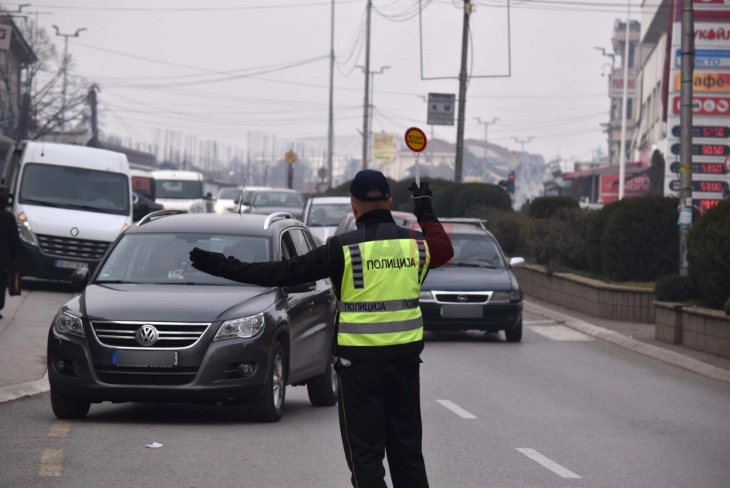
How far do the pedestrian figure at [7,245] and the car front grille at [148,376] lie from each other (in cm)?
688

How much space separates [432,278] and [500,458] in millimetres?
9569

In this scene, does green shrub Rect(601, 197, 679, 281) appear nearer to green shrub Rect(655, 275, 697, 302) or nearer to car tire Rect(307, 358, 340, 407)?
green shrub Rect(655, 275, 697, 302)

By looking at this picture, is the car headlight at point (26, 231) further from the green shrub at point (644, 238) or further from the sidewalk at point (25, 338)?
the green shrub at point (644, 238)

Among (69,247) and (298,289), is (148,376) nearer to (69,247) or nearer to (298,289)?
(298,289)

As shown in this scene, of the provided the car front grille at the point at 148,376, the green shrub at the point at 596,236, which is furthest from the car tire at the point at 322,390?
the green shrub at the point at 596,236

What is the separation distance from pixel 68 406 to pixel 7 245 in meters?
6.54

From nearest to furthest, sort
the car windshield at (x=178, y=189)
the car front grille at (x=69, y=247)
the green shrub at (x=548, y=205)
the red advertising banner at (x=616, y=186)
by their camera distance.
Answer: the car front grille at (x=69, y=247)
the green shrub at (x=548, y=205)
the car windshield at (x=178, y=189)
the red advertising banner at (x=616, y=186)

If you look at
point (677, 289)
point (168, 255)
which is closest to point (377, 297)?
point (168, 255)

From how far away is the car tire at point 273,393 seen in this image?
995 cm

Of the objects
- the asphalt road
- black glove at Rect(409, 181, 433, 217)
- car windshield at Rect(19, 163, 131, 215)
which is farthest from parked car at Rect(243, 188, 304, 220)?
black glove at Rect(409, 181, 433, 217)

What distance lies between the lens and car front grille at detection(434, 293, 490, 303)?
59.1ft

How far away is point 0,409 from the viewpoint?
10.5m

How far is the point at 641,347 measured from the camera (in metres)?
17.7

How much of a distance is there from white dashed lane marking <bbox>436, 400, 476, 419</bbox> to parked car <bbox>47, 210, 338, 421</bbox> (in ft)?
4.96
